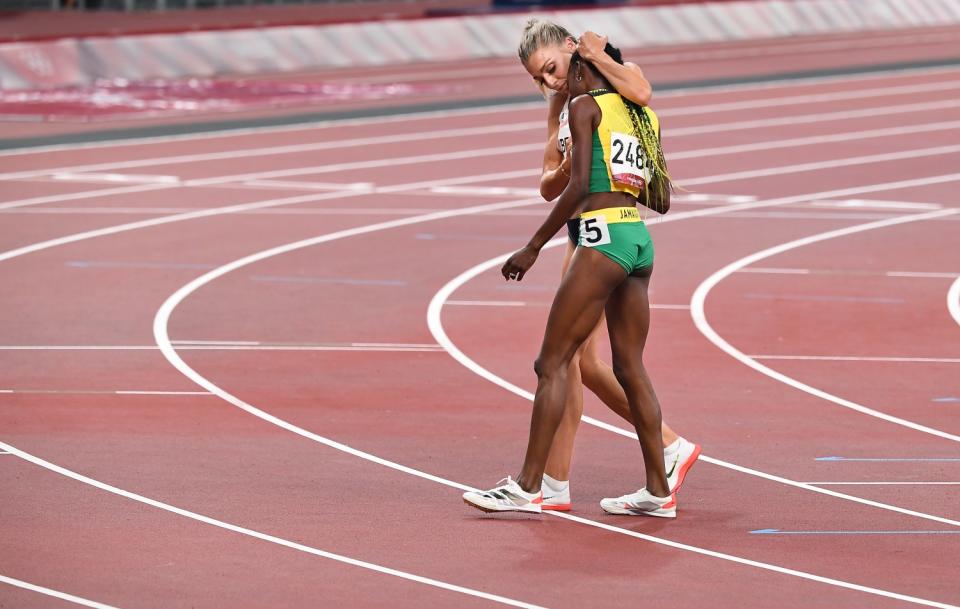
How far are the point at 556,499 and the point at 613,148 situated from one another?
1.64 m

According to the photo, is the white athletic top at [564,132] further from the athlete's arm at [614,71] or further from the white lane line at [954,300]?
the white lane line at [954,300]

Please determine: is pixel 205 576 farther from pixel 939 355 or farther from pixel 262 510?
pixel 939 355

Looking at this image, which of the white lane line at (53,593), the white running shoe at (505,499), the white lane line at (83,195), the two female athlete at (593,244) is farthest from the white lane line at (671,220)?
the white lane line at (83,195)

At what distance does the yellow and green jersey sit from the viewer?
8180 millimetres

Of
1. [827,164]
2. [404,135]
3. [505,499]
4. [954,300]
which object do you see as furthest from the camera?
[404,135]

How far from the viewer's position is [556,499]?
851cm

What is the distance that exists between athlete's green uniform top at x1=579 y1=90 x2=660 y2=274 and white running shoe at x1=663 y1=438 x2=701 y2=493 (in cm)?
103

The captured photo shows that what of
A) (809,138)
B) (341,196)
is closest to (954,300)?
(341,196)

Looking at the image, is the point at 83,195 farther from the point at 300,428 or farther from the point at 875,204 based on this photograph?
the point at 300,428

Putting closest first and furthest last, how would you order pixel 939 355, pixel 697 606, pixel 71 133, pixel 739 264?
pixel 697 606 → pixel 939 355 → pixel 739 264 → pixel 71 133

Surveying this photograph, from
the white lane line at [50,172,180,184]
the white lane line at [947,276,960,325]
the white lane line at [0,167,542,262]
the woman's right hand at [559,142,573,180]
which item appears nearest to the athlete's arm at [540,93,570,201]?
the woman's right hand at [559,142,573,180]

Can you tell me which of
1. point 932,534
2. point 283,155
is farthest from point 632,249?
point 283,155

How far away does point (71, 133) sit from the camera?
25.3 meters

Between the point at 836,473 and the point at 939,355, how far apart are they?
3.48 m
